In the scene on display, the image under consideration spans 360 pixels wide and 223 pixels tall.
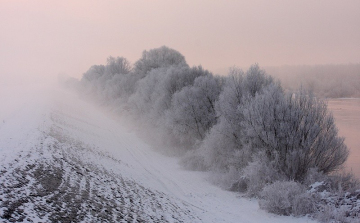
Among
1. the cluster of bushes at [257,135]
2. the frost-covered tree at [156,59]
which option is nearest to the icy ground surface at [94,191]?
the cluster of bushes at [257,135]

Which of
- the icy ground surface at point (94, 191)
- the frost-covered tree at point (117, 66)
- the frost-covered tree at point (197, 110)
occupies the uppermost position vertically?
the frost-covered tree at point (117, 66)

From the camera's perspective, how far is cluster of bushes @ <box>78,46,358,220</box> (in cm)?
1413

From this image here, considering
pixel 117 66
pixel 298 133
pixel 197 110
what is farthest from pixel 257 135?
pixel 117 66

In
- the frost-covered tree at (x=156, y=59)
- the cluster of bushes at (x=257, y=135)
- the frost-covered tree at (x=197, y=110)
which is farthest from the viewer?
the frost-covered tree at (x=156, y=59)

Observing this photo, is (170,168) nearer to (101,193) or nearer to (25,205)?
(101,193)

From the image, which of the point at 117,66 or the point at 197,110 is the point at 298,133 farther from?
the point at 117,66

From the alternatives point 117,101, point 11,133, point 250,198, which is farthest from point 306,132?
point 117,101

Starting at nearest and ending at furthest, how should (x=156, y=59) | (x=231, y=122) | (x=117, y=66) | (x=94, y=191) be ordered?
(x=94, y=191), (x=231, y=122), (x=156, y=59), (x=117, y=66)

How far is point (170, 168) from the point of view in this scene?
67.2 feet

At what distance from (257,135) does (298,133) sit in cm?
221

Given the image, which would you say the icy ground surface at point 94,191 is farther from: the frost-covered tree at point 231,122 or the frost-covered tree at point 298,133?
the frost-covered tree at point 298,133

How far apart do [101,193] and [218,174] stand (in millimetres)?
9040

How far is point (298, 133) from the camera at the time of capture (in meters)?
14.7

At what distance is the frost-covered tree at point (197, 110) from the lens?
928 inches
